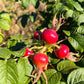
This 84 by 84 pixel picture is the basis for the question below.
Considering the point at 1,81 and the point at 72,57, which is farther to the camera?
the point at 72,57

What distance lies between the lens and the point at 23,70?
4.47 ft

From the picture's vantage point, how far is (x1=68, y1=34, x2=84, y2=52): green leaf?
149 cm

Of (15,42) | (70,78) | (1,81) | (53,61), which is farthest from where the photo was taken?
(15,42)

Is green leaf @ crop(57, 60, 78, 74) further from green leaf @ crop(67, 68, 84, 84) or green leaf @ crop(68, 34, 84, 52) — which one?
green leaf @ crop(68, 34, 84, 52)

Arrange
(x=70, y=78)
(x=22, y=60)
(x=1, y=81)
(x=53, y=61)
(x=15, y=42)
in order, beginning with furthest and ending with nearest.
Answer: (x=15, y=42), (x=53, y=61), (x=22, y=60), (x=70, y=78), (x=1, y=81)

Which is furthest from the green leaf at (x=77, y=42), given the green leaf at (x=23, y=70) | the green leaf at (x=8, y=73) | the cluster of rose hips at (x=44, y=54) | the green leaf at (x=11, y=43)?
the green leaf at (x=11, y=43)

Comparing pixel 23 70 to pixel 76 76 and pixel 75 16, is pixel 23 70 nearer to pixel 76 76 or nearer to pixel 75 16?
pixel 76 76

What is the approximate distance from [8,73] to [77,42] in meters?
0.80

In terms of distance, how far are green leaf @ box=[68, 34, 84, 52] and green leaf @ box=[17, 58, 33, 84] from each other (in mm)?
532

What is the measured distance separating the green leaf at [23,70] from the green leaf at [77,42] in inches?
21.0

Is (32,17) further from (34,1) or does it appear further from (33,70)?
(33,70)

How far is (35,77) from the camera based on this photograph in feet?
4.47

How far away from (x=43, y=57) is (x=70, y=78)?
0.33 meters

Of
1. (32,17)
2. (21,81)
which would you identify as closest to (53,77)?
(21,81)
